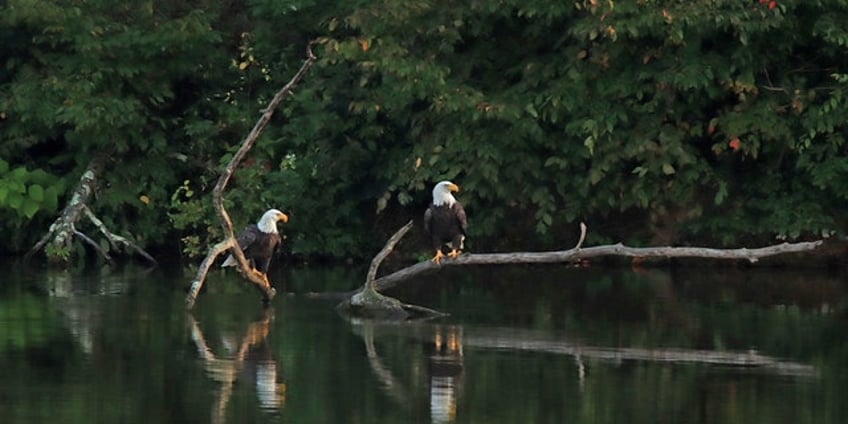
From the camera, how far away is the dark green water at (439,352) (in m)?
14.8

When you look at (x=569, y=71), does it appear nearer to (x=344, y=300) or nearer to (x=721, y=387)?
(x=344, y=300)

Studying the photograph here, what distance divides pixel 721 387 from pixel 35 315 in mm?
6866

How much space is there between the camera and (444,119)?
25125 millimetres

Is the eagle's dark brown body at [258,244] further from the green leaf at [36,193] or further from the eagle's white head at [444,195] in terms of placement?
the green leaf at [36,193]

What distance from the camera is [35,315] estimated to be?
65.8ft

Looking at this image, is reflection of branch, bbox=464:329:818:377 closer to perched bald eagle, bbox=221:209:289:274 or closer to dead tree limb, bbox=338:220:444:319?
dead tree limb, bbox=338:220:444:319

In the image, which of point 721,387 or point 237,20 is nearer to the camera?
point 721,387

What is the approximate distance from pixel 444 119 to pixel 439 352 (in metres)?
7.71

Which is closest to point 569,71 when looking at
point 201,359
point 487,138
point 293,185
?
point 487,138

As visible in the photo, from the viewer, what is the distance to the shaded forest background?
24.5 meters

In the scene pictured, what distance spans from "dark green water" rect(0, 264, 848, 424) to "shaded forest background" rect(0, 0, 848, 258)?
4.56ft

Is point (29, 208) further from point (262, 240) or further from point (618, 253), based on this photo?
point (618, 253)

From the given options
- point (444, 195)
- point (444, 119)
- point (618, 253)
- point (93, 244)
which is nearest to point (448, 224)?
point (444, 195)

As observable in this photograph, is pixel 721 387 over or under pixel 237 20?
under
